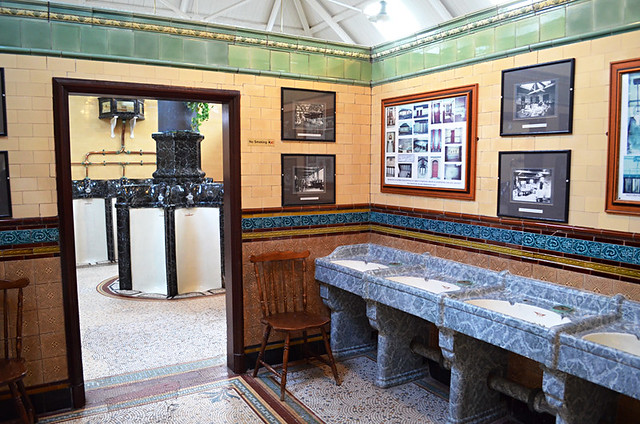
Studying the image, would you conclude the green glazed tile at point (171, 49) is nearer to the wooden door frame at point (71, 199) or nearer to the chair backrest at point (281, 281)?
the wooden door frame at point (71, 199)

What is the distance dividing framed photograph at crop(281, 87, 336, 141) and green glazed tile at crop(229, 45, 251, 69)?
0.41 m

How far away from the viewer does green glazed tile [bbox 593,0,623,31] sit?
307 cm

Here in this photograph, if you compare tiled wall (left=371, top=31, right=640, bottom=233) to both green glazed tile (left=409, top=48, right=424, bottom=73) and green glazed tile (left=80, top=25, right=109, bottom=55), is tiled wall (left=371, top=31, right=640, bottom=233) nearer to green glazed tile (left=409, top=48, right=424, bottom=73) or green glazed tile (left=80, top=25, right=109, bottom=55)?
green glazed tile (left=409, top=48, right=424, bottom=73)

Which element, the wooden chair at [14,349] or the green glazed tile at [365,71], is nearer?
the wooden chair at [14,349]

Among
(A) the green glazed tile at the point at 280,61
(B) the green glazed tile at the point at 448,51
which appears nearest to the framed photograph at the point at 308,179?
(A) the green glazed tile at the point at 280,61

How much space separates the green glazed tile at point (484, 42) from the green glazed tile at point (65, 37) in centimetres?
297

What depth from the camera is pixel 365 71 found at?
503 centimetres

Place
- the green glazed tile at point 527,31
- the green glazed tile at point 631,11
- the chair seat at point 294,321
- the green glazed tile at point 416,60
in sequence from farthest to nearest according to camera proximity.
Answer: the green glazed tile at point 416,60 → the chair seat at point 294,321 → the green glazed tile at point 527,31 → the green glazed tile at point 631,11

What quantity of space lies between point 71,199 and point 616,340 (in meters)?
3.73

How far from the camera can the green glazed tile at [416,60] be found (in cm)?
443

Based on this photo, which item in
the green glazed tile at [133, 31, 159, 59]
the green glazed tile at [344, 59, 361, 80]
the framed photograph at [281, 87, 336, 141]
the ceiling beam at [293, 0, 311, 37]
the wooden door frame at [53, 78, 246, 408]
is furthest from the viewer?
the ceiling beam at [293, 0, 311, 37]

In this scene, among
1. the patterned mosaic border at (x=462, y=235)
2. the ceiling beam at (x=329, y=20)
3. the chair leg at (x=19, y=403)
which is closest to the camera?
the patterned mosaic border at (x=462, y=235)

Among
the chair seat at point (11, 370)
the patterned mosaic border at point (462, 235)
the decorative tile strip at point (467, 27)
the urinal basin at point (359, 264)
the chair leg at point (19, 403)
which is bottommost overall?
the chair leg at point (19, 403)

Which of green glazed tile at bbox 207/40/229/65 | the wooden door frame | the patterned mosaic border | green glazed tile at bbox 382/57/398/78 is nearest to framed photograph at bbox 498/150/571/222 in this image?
the patterned mosaic border
